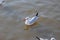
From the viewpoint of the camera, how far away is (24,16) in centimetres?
485

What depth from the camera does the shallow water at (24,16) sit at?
166 inches

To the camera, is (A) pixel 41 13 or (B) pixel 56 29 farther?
(A) pixel 41 13

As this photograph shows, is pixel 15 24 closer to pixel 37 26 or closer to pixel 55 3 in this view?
pixel 37 26

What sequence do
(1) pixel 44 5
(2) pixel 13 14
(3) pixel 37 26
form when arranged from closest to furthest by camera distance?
(3) pixel 37 26 → (2) pixel 13 14 → (1) pixel 44 5

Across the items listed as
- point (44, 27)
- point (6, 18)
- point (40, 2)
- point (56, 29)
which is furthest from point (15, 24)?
point (40, 2)

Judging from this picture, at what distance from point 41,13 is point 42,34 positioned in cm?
96

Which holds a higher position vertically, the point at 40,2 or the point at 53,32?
the point at 40,2

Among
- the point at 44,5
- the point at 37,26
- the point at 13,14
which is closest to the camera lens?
the point at 37,26

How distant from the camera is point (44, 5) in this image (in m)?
5.38

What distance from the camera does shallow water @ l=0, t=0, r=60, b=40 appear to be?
4215 mm

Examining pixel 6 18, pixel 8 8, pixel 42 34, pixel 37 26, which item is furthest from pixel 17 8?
pixel 42 34

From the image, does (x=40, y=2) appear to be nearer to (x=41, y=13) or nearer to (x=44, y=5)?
(x=44, y=5)

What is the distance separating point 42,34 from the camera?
4.21m

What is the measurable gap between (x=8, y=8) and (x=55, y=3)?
4.76 feet
